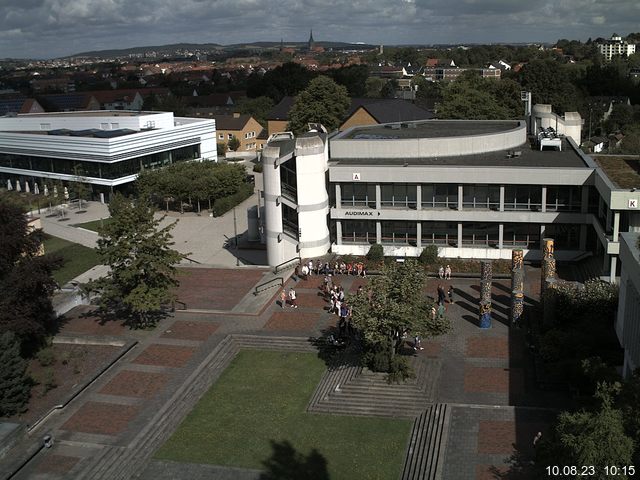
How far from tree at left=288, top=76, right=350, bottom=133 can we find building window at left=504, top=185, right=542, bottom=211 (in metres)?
42.6

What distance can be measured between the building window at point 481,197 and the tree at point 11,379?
1090 inches

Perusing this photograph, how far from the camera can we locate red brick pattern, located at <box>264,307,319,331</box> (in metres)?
34.7

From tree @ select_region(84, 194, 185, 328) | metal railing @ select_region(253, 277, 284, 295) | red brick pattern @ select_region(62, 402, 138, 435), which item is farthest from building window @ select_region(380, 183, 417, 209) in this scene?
red brick pattern @ select_region(62, 402, 138, 435)

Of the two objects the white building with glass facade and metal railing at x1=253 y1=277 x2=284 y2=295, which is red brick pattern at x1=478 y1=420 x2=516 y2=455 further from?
the white building with glass facade

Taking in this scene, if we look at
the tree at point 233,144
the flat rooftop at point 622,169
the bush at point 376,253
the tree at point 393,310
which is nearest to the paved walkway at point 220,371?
the tree at point 393,310

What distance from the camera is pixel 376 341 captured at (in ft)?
90.9

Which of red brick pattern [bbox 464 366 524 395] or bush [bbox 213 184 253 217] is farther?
bush [bbox 213 184 253 217]

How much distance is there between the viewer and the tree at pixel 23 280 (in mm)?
30188

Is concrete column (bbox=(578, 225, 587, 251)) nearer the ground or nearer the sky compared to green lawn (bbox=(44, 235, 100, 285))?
nearer the sky

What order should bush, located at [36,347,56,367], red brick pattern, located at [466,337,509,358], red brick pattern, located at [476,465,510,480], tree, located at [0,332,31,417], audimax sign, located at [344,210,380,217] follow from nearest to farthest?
red brick pattern, located at [476,465,510,480]
tree, located at [0,332,31,417]
red brick pattern, located at [466,337,509,358]
bush, located at [36,347,56,367]
audimax sign, located at [344,210,380,217]

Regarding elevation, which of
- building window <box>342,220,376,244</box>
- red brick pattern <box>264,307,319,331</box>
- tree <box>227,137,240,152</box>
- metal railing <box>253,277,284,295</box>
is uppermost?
tree <box>227,137,240,152</box>

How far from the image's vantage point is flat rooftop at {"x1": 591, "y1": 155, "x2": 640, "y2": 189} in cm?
3772

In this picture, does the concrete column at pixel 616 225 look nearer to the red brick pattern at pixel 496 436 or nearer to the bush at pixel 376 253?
the bush at pixel 376 253

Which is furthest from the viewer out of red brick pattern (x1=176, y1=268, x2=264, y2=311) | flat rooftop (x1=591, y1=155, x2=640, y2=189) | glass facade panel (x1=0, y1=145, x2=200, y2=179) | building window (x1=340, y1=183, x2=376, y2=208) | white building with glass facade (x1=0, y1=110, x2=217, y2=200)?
glass facade panel (x1=0, y1=145, x2=200, y2=179)
